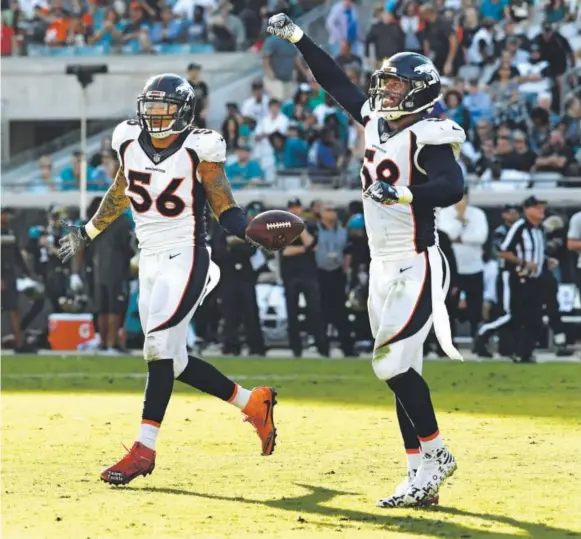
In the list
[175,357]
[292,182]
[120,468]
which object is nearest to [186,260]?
[175,357]

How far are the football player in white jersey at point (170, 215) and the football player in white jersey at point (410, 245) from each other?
96cm

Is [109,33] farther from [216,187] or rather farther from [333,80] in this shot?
[333,80]

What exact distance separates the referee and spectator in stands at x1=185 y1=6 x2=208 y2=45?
10798mm

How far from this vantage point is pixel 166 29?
1019 inches

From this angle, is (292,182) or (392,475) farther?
(292,182)

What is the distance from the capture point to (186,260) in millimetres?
8047

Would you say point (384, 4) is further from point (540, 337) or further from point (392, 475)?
point (392, 475)

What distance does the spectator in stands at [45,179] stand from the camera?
21.6 metres

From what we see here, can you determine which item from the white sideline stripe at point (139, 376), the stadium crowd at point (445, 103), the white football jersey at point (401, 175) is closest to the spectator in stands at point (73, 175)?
the stadium crowd at point (445, 103)

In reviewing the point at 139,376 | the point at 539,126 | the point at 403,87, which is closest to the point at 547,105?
the point at 539,126

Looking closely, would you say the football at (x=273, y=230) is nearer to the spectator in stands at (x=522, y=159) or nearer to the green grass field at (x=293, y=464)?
the green grass field at (x=293, y=464)

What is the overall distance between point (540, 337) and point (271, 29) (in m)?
9.86

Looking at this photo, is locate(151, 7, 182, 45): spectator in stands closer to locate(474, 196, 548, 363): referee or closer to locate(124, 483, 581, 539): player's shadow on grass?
locate(474, 196, 548, 363): referee

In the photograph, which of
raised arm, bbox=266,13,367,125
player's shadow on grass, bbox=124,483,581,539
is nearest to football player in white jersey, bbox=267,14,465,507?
player's shadow on grass, bbox=124,483,581,539
